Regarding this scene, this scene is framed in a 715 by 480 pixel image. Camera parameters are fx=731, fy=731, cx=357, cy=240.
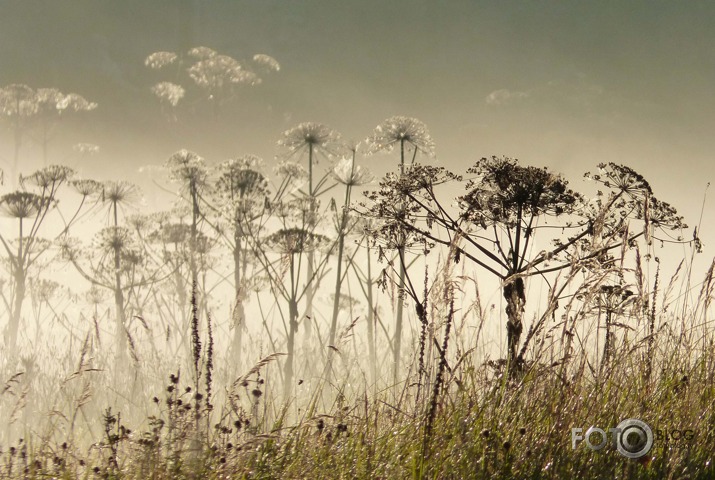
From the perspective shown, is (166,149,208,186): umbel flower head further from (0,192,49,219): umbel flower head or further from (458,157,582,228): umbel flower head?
(458,157,582,228): umbel flower head

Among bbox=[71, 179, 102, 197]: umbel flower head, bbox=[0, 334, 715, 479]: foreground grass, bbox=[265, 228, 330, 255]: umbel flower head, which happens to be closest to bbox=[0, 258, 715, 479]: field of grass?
bbox=[0, 334, 715, 479]: foreground grass

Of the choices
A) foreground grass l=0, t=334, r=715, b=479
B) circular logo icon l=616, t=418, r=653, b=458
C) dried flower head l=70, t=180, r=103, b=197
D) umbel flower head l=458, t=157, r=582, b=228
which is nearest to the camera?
foreground grass l=0, t=334, r=715, b=479

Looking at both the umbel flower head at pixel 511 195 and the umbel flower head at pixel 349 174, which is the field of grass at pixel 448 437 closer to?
the umbel flower head at pixel 511 195

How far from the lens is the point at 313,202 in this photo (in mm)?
10711

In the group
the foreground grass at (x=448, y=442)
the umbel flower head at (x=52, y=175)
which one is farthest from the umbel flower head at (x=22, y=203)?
the foreground grass at (x=448, y=442)

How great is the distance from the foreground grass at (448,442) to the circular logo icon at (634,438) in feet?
0.17

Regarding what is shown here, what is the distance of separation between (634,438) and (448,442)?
3.19ft

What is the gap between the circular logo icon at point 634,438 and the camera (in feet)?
11.7

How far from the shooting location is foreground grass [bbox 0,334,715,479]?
3455 millimetres

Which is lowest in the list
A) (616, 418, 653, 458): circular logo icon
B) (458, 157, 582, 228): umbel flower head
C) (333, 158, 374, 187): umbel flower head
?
(616, 418, 653, 458): circular logo icon

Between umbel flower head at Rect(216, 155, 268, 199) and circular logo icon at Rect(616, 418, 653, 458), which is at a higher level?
umbel flower head at Rect(216, 155, 268, 199)

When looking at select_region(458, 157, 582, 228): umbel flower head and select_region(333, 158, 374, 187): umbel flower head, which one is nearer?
select_region(458, 157, 582, 228): umbel flower head

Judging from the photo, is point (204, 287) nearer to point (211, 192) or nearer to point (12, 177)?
point (211, 192)

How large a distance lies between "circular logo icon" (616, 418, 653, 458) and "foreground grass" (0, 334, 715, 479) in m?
0.05
